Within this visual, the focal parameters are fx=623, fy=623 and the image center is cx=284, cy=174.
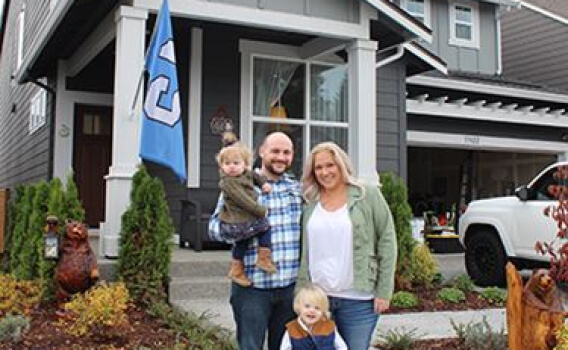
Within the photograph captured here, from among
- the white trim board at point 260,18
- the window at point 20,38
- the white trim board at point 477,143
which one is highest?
the window at point 20,38

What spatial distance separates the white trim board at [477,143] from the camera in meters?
12.7

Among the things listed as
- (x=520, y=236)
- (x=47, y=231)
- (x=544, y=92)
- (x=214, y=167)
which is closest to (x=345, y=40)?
(x=214, y=167)

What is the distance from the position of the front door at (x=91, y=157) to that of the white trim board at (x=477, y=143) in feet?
19.2

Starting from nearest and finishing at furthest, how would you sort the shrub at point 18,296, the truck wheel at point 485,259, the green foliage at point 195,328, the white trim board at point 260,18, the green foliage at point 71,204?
the green foliage at point 195,328
the shrub at point 18,296
the green foliage at point 71,204
the white trim board at point 260,18
the truck wheel at point 485,259

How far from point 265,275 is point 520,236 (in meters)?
5.30

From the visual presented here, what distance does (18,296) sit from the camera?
5617 mm

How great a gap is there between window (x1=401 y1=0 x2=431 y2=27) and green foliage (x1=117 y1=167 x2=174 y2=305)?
10.5m

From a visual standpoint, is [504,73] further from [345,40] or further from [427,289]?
[427,289]

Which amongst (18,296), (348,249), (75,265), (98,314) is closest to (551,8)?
(75,265)

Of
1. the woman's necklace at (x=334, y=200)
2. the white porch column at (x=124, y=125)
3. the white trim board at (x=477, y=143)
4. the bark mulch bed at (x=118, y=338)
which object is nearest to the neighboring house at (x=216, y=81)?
the white porch column at (x=124, y=125)

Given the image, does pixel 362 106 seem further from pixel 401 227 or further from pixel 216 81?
pixel 216 81

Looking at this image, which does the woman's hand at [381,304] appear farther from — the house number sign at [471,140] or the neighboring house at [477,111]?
the house number sign at [471,140]

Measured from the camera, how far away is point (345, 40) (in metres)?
8.33

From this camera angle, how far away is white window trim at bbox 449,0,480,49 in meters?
15.3
